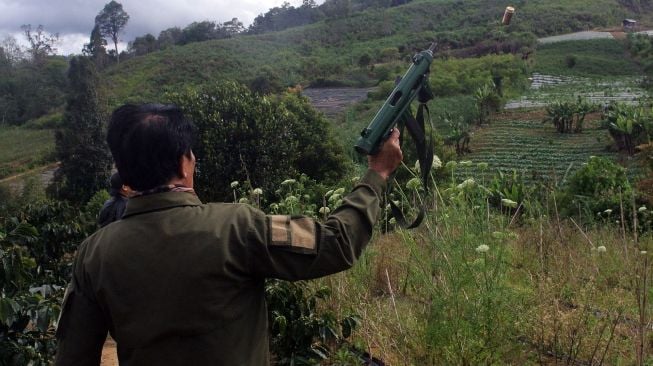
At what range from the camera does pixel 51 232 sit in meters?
5.14

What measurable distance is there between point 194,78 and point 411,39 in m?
20.0

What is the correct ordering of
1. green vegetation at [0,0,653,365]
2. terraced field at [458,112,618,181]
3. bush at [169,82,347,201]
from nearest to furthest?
green vegetation at [0,0,653,365], bush at [169,82,347,201], terraced field at [458,112,618,181]

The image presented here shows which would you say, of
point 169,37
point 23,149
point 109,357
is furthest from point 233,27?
point 109,357

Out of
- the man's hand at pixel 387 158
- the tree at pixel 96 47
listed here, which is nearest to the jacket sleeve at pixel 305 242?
the man's hand at pixel 387 158

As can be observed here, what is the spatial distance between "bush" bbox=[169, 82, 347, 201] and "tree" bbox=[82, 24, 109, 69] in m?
44.3

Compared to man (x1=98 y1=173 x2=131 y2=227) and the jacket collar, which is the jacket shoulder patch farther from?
man (x1=98 y1=173 x2=131 y2=227)

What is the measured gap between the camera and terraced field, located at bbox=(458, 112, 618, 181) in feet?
58.9

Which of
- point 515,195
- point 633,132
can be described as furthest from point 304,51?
point 515,195

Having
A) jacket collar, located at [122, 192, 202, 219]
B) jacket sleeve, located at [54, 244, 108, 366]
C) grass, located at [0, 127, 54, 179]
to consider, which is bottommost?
grass, located at [0, 127, 54, 179]

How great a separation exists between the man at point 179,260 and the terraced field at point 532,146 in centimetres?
1431

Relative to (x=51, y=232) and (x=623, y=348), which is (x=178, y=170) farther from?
(x=51, y=232)

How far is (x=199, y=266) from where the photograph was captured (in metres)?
1.44

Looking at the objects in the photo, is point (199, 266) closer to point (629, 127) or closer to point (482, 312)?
point (482, 312)

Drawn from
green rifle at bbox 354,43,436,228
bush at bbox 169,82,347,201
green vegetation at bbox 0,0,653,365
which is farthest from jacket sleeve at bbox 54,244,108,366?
bush at bbox 169,82,347,201
